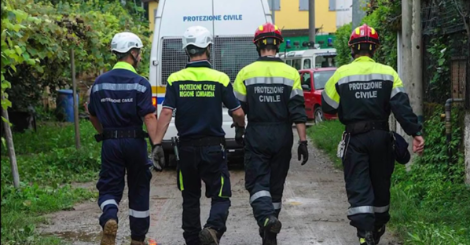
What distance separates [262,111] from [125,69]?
132 cm

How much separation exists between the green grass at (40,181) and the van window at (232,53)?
2744 mm

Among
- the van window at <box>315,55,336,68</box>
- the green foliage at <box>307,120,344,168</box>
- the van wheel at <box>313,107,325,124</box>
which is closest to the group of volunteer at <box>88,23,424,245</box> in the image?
the green foliage at <box>307,120,344,168</box>

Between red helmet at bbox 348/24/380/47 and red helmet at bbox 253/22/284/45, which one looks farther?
red helmet at bbox 253/22/284/45

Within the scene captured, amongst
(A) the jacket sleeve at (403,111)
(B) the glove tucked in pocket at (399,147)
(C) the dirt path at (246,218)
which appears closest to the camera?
(A) the jacket sleeve at (403,111)

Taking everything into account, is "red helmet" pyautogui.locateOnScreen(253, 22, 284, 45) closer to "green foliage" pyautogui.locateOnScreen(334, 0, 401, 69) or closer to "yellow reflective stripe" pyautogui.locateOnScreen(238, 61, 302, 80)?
"yellow reflective stripe" pyautogui.locateOnScreen(238, 61, 302, 80)

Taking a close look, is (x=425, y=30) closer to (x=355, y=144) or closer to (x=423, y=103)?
(x=423, y=103)

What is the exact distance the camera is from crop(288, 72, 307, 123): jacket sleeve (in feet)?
23.9

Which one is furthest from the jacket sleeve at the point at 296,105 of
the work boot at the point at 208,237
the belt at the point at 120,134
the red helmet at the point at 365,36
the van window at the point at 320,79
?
the van window at the point at 320,79

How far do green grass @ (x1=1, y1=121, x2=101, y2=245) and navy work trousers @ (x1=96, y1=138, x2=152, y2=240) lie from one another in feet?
3.01

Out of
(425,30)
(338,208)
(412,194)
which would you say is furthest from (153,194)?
(425,30)

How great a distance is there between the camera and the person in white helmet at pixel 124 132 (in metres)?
7.05

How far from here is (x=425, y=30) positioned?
11.2m

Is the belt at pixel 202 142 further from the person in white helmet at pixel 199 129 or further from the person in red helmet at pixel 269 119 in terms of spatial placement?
the person in red helmet at pixel 269 119

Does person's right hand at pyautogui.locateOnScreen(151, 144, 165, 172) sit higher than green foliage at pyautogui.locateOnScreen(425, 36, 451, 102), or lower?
lower
